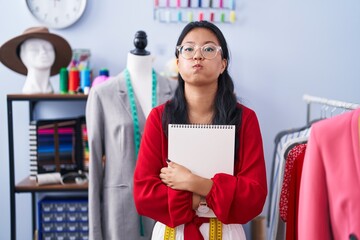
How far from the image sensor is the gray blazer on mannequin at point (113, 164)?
4.80 feet

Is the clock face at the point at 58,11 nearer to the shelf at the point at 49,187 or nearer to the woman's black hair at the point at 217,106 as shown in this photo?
the shelf at the point at 49,187

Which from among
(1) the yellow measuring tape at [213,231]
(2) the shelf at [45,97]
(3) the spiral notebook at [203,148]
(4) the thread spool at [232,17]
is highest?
(4) the thread spool at [232,17]

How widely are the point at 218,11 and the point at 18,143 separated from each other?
1383 millimetres

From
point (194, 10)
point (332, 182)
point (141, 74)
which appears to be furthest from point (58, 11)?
point (332, 182)

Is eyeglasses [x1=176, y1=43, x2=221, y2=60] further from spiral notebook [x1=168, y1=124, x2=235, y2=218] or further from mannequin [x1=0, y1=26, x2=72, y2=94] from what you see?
mannequin [x1=0, y1=26, x2=72, y2=94]

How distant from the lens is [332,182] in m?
0.85

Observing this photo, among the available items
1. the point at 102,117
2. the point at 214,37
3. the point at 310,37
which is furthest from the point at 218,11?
the point at 214,37

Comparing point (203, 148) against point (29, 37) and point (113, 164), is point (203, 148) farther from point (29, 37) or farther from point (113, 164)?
point (29, 37)

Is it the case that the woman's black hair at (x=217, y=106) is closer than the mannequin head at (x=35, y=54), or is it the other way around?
the woman's black hair at (x=217, y=106)

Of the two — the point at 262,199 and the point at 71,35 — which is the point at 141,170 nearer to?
the point at 262,199

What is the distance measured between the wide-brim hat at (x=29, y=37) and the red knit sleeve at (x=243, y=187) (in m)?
1.20

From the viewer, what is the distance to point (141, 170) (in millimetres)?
1062

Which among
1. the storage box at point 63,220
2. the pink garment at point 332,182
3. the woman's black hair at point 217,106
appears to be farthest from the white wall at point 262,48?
the pink garment at point 332,182

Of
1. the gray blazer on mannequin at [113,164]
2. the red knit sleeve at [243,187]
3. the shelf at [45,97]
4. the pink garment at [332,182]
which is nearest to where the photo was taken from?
the pink garment at [332,182]
